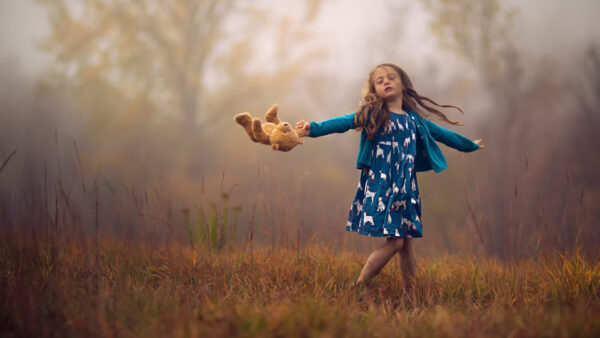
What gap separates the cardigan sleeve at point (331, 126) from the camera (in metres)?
2.54

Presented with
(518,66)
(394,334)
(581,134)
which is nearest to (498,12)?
(518,66)

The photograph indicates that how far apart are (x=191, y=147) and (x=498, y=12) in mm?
6326

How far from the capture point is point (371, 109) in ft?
8.36

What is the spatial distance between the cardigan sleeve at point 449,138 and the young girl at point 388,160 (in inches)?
0.6

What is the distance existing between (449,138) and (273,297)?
1.64m

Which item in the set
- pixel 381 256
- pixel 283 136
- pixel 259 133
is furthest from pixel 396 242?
pixel 259 133

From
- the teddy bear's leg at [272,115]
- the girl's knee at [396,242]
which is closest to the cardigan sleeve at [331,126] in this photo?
the teddy bear's leg at [272,115]

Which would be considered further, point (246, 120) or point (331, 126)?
point (331, 126)

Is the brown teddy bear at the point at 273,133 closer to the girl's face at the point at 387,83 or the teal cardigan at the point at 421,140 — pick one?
the teal cardigan at the point at 421,140

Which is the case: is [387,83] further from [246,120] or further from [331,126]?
[246,120]

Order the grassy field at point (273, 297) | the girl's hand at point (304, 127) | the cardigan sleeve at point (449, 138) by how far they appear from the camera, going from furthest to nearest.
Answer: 1. the cardigan sleeve at point (449, 138)
2. the girl's hand at point (304, 127)
3. the grassy field at point (273, 297)

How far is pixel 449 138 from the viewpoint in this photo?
2.82m

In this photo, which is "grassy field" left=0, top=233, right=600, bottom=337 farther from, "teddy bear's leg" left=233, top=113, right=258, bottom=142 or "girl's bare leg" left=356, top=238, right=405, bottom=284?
→ "teddy bear's leg" left=233, top=113, right=258, bottom=142

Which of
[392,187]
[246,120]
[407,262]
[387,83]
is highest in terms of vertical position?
[387,83]
